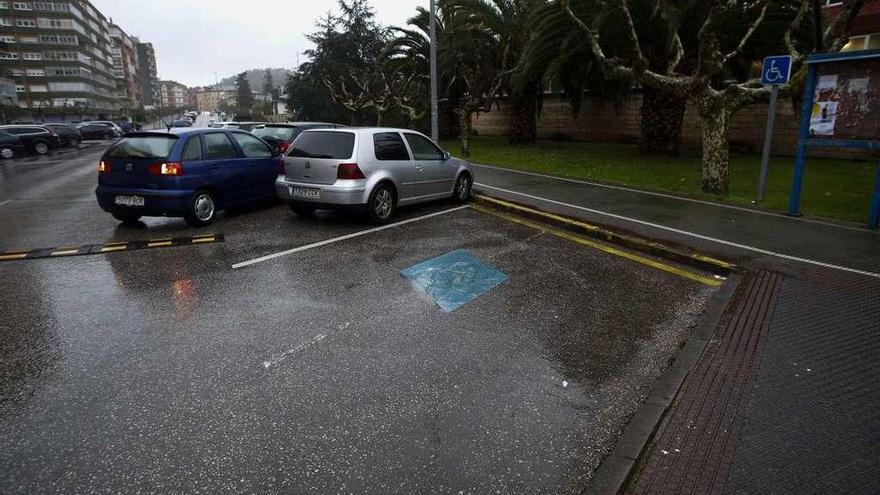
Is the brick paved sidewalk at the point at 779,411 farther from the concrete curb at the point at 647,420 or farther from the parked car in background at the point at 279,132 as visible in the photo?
the parked car in background at the point at 279,132

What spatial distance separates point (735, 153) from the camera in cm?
2156

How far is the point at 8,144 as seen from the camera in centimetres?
2458

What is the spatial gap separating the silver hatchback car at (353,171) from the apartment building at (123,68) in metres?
136

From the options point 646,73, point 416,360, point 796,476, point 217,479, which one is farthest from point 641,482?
point 646,73

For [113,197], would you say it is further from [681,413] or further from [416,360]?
[681,413]

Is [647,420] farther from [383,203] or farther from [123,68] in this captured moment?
[123,68]

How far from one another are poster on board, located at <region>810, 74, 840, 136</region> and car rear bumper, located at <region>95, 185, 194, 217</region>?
33.5ft

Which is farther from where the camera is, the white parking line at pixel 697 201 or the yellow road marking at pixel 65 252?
the white parking line at pixel 697 201

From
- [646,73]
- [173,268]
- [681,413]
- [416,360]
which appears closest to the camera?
[681,413]

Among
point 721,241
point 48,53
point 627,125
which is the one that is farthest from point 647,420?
point 48,53

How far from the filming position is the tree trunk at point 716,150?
1107 cm

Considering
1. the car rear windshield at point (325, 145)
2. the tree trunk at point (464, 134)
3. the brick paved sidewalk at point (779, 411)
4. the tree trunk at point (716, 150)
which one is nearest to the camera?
the brick paved sidewalk at point (779, 411)

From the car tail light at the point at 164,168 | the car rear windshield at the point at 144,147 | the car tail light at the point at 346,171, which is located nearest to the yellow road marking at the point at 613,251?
the car tail light at the point at 346,171

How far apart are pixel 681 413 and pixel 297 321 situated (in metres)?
3.23
